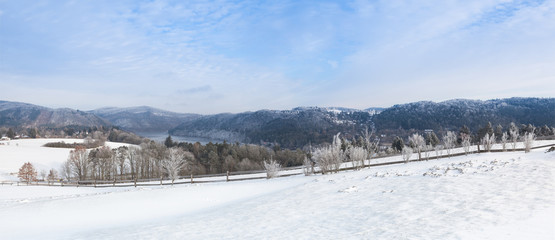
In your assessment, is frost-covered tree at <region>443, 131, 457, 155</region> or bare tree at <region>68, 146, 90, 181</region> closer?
frost-covered tree at <region>443, 131, 457, 155</region>

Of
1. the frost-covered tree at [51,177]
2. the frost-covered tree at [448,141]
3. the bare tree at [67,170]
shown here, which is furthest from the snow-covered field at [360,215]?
the bare tree at [67,170]

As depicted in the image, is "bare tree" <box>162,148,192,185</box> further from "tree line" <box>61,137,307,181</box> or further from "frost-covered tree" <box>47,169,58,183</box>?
"frost-covered tree" <box>47,169,58,183</box>

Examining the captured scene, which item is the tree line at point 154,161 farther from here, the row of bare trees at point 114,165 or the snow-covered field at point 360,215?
the snow-covered field at point 360,215

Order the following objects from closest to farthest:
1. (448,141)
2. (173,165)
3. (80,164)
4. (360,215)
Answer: (360,215)
(448,141)
(173,165)
(80,164)

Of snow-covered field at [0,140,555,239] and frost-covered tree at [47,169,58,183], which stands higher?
snow-covered field at [0,140,555,239]

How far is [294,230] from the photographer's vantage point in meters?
8.45

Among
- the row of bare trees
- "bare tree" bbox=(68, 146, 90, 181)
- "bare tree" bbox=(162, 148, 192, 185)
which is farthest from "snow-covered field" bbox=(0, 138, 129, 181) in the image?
"bare tree" bbox=(162, 148, 192, 185)

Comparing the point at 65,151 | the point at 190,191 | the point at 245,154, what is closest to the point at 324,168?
the point at 190,191

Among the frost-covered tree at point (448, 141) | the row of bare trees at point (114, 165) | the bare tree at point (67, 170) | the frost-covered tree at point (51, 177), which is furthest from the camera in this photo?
the bare tree at point (67, 170)

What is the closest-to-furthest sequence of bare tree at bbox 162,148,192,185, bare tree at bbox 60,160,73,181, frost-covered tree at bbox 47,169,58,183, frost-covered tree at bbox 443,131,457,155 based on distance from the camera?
frost-covered tree at bbox 443,131,457,155
bare tree at bbox 162,148,192,185
frost-covered tree at bbox 47,169,58,183
bare tree at bbox 60,160,73,181

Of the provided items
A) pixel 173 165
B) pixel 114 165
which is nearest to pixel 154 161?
pixel 114 165

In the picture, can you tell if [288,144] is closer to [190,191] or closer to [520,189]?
[190,191]

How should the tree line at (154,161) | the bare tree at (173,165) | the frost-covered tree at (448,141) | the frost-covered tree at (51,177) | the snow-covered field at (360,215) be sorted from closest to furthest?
1. the snow-covered field at (360,215)
2. the frost-covered tree at (448,141)
3. the bare tree at (173,165)
4. the frost-covered tree at (51,177)
5. the tree line at (154,161)

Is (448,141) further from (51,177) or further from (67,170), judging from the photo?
(67,170)
